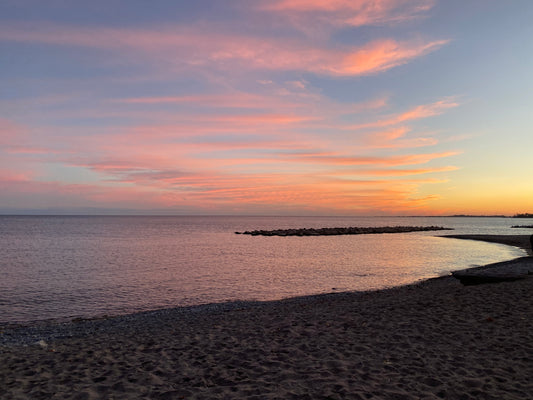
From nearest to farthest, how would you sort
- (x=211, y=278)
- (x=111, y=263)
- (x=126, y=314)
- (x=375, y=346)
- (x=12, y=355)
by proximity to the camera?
(x=375, y=346) < (x=12, y=355) < (x=126, y=314) < (x=211, y=278) < (x=111, y=263)

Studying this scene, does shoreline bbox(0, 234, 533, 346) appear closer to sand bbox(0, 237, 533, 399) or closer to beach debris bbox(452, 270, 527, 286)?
sand bbox(0, 237, 533, 399)

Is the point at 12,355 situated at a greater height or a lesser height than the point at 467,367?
lesser

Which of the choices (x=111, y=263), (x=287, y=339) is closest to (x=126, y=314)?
(x=287, y=339)

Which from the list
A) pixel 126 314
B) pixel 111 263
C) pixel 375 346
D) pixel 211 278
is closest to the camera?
pixel 375 346

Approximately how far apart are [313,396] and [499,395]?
3.05 m

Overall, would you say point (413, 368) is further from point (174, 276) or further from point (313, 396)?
point (174, 276)

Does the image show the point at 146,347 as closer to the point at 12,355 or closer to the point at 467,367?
the point at 12,355

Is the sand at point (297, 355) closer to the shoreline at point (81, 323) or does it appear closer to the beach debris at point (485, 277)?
the shoreline at point (81, 323)

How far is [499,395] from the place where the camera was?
242 inches

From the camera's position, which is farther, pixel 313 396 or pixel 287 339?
pixel 287 339

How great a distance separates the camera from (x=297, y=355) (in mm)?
8523

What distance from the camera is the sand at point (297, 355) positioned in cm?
668

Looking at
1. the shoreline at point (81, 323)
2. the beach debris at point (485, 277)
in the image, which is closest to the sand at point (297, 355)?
the shoreline at point (81, 323)

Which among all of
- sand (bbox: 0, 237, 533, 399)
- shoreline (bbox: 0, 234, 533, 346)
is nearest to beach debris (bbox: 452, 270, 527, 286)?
sand (bbox: 0, 237, 533, 399)
